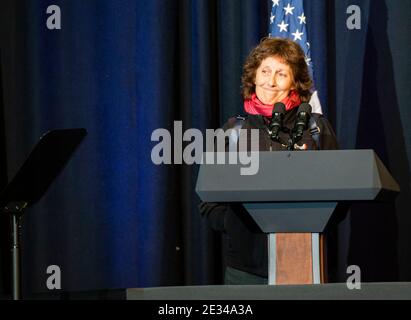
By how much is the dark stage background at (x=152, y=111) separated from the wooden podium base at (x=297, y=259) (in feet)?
6.28

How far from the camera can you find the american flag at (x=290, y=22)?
10.2ft

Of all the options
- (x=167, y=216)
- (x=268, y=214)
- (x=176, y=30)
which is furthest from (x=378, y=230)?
(x=268, y=214)

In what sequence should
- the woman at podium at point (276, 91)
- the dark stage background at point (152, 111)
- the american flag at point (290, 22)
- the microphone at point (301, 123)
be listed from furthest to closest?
the dark stage background at point (152, 111)
the american flag at point (290, 22)
the woman at podium at point (276, 91)
the microphone at point (301, 123)

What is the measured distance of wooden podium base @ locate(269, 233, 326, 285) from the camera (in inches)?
53.0

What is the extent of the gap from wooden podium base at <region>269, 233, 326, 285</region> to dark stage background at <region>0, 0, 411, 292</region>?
191 cm

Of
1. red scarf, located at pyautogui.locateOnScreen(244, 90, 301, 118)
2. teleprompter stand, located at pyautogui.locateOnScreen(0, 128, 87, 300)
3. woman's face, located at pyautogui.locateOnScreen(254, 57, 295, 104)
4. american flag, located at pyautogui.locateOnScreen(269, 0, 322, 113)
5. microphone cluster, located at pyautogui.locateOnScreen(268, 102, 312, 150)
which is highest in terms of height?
american flag, located at pyautogui.locateOnScreen(269, 0, 322, 113)

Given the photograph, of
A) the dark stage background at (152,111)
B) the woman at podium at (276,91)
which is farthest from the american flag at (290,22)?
the woman at podium at (276,91)

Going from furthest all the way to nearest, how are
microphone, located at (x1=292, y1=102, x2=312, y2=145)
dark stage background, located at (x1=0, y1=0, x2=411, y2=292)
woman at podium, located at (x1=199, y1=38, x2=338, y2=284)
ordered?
dark stage background, located at (x1=0, y1=0, x2=411, y2=292) < woman at podium, located at (x1=199, y1=38, x2=338, y2=284) < microphone, located at (x1=292, y1=102, x2=312, y2=145)

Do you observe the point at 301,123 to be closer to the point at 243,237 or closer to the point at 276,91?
the point at 243,237

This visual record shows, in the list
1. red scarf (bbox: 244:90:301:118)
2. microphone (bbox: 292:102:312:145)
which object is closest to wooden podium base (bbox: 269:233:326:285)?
microphone (bbox: 292:102:312:145)

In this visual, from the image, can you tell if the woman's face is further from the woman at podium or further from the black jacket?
the black jacket

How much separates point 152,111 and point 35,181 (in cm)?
162

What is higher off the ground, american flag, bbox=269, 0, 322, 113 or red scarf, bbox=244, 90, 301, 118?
american flag, bbox=269, 0, 322, 113

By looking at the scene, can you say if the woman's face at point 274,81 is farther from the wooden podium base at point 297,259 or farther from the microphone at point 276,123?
the wooden podium base at point 297,259
